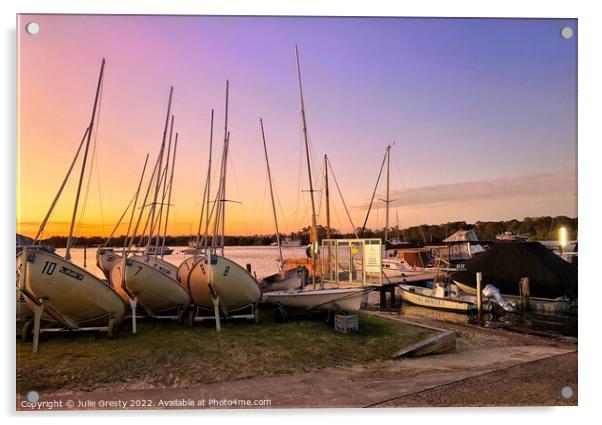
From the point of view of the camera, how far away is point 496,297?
11.3 meters

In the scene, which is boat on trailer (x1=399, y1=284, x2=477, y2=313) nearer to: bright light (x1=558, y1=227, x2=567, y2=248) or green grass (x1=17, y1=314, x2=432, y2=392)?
green grass (x1=17, y1=314, x2=432, y2=392)

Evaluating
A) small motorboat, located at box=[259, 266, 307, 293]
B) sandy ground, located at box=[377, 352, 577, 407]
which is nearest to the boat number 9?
sandy ground, located at box=[377, 352, 577, 407]

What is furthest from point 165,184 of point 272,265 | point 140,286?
point 272,265

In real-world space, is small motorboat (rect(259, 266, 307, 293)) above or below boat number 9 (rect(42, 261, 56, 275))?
below

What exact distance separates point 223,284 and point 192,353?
1.73m

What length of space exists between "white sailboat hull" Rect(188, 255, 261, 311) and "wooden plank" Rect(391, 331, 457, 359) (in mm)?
2591

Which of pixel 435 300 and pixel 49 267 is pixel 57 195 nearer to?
pixel 49 267

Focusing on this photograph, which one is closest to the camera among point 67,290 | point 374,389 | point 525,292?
point 374,389

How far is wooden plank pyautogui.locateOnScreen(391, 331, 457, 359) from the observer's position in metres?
5.84

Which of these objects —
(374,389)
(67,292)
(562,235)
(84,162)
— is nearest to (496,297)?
(562,235)

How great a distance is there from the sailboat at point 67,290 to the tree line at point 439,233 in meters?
0.27

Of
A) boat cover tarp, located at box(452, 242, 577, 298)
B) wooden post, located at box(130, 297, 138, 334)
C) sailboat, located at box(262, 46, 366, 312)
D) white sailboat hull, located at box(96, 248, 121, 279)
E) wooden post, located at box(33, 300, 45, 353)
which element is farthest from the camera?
boat cover tarp, located at box(452, 242, 577, 298)

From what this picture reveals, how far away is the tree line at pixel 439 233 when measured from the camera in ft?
18.5
